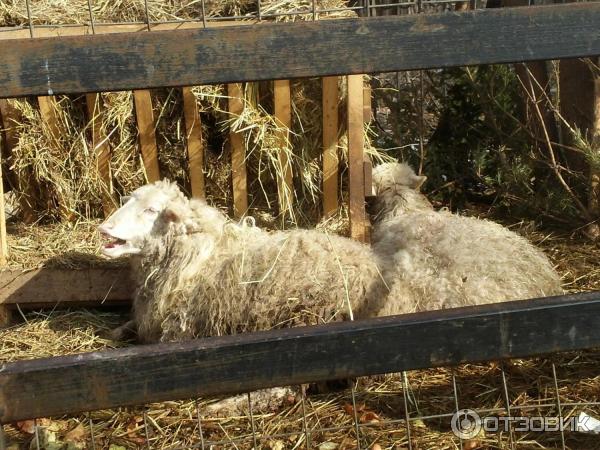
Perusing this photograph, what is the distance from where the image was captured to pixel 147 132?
5363 mm

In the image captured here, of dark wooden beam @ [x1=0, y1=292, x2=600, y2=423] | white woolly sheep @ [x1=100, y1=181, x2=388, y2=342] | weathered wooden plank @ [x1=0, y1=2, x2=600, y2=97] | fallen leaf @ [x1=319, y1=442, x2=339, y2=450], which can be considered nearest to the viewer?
dark wooden beam @ [x1=0, y1=292, x2=600, y2=423]

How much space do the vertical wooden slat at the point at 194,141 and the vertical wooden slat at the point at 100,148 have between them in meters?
0.58

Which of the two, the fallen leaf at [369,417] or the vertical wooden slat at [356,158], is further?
the vertical wooden slat at [356,158]

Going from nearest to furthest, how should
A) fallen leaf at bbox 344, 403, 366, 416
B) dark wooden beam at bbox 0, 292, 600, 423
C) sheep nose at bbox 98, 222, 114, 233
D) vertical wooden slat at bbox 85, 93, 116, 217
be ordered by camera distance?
dark wooden beam at bbox 0, 292, 600, 423, fallen leaf at bbox 344, 403, 366, 416, sheep nose at bbox 98, 222, 114, 233, vertical wooden slat at bbox 85, 93, 116, 217

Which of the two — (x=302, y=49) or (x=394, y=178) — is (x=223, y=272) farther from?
(x=302, y=49)

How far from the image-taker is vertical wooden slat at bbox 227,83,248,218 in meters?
5.25

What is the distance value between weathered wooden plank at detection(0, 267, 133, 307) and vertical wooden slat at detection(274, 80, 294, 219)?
3.89 feet

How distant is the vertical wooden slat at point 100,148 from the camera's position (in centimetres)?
535

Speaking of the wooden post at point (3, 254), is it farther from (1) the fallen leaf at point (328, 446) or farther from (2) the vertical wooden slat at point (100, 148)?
(1) the fallen leaf at point (328, 446)

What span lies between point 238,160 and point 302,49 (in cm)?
351

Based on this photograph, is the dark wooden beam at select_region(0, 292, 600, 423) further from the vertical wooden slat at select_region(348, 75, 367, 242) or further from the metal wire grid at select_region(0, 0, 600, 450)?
the vertical wooden slat at select_region(348, 75, 367, 242)

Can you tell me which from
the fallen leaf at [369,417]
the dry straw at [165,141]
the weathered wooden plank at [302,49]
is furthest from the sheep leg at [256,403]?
the weathered wooden plank at [302,49]

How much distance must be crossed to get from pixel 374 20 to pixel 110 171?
3871 mm

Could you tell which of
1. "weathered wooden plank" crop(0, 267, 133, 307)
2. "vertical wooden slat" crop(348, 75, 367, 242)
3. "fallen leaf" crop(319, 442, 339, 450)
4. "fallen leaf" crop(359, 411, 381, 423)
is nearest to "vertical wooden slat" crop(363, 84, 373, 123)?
"vertical wooden slat" crop(348, 75, 367, 242)
